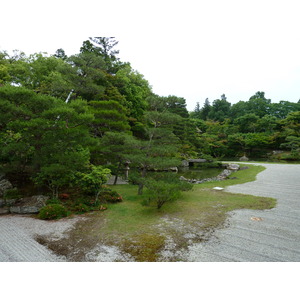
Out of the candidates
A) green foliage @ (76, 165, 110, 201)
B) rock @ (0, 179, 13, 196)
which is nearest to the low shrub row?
green foliage @ (76, 165, 110, 201)

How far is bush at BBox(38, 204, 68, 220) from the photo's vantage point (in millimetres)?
4531

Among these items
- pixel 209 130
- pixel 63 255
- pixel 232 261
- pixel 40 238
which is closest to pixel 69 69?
pixel 40 238

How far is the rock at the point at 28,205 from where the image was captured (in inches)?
195

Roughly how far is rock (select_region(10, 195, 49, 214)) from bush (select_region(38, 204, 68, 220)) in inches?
18.3

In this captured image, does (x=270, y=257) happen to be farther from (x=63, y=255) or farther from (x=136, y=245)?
(x=63, y=255)

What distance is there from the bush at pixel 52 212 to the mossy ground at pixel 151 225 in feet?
1.90

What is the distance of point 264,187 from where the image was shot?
24.2 ft

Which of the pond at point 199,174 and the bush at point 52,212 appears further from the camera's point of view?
the pond at point 199,174

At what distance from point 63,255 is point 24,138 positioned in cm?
395

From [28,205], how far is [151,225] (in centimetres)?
331

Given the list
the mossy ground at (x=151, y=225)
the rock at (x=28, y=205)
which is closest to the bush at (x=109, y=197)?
the mossy ground at (x=151, y=225)

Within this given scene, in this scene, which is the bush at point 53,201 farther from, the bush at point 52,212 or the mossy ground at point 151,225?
the mossy ground at point 151,225

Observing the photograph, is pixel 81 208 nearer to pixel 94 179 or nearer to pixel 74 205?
pixel 74 205

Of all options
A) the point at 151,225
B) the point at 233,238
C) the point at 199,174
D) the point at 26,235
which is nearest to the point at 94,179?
the point at 26,235
